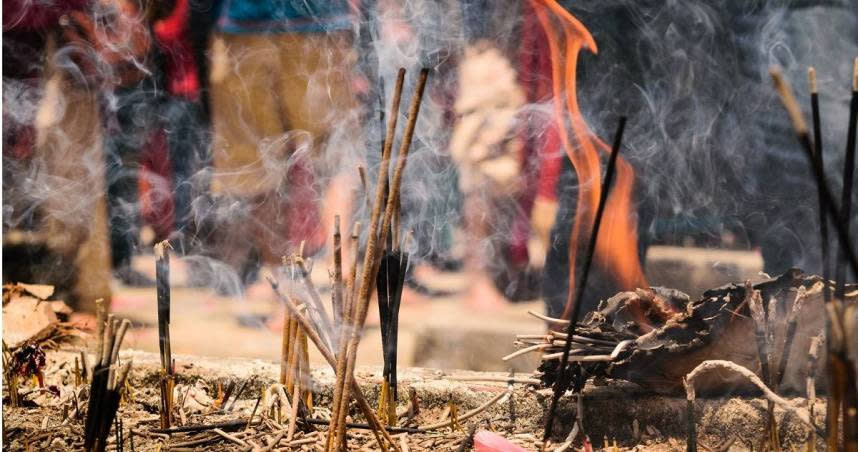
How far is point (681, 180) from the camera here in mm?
5344

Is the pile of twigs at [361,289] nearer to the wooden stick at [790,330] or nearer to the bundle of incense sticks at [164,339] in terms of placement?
the bundle of incense sticks at [164,339]

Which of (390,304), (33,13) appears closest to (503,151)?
(390,304)

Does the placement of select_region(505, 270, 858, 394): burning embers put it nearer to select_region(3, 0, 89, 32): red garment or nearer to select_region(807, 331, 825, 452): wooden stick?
select_region(807, 331, 825, 452): wooden stick

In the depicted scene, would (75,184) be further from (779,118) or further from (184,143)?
(779,118)

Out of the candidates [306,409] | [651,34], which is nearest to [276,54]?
[651,34]

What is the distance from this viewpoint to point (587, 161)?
216 inches

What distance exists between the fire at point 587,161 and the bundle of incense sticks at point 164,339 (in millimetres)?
2903

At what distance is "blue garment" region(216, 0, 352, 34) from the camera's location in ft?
19.0

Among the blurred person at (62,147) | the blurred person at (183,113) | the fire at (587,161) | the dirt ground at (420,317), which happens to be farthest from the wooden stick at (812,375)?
the blurred person at (62,147)

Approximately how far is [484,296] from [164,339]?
105 inches

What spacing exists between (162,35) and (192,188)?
4.20 feet

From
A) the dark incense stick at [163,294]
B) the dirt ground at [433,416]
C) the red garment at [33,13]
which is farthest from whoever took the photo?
the red garment at [33,13]

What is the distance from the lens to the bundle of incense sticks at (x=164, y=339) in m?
3.77

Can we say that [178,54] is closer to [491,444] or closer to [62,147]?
[62,147]
